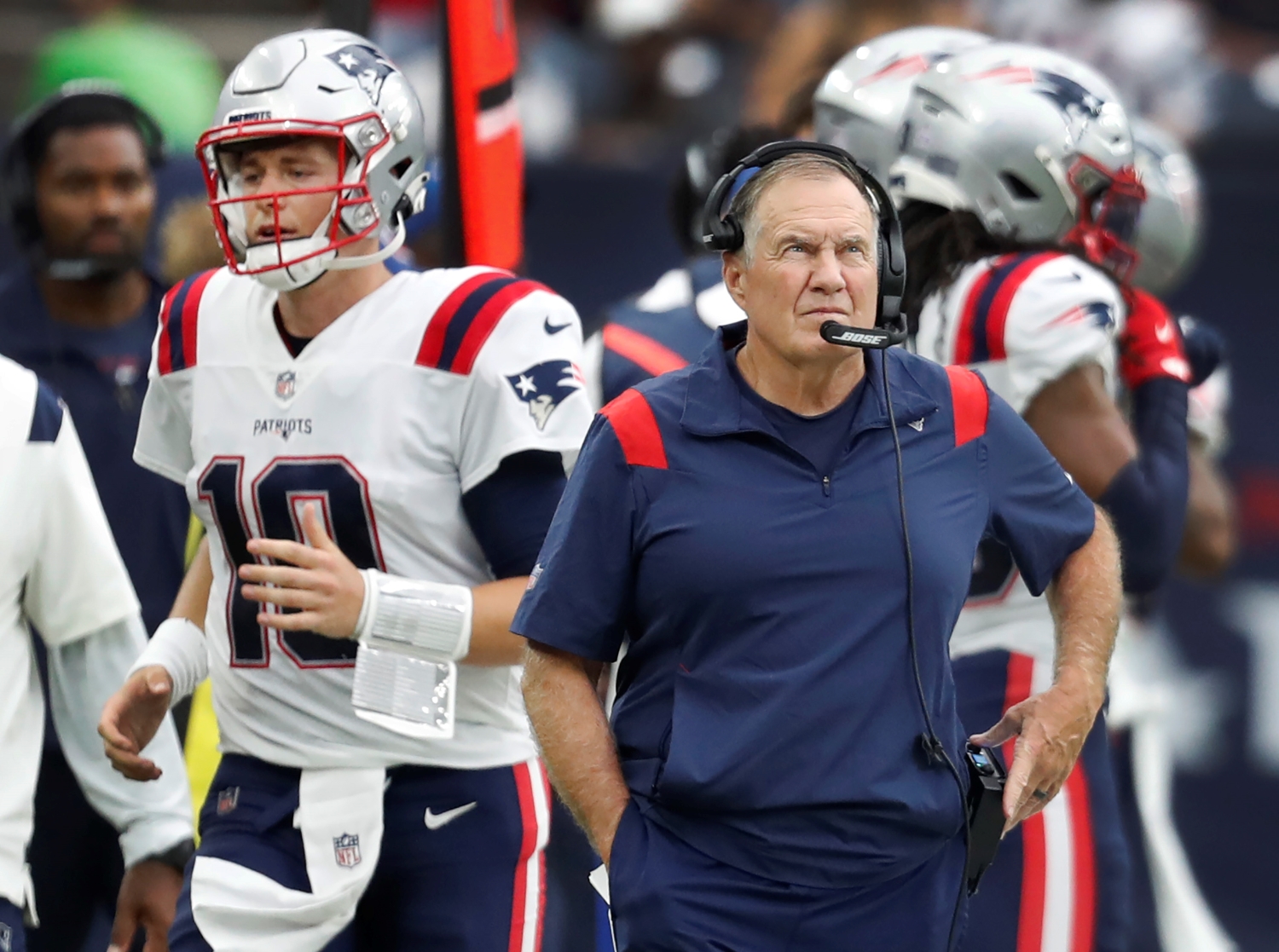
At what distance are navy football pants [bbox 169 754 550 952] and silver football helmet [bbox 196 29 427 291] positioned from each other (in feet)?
2.69

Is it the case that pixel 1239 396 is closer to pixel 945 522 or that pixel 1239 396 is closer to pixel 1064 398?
pixel 1064 398

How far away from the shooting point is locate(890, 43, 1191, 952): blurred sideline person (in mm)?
3713

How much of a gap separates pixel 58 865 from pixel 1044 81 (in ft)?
8.11

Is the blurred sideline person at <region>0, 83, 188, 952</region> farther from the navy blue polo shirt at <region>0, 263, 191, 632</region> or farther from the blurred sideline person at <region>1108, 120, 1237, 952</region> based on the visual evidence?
the blurred sideline person at <region>1108, 120, 1237, 952</region>

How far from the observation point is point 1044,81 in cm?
420

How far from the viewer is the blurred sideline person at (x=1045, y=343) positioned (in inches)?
146

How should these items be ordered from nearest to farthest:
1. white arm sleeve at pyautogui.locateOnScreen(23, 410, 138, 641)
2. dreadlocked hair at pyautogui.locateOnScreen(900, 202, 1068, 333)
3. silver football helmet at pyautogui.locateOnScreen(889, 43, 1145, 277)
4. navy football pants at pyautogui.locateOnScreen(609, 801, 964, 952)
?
navy football pants at pyautogui.locateOnScreen(609, 801, 964, 952) < white arm sleeve at pyautogui.locateOnScreen(23, 410, 138, 641) < dreadlocked hair at pyautogui.locateOnScreen(900, 202, 1068, 333) < silver football helmet at pyautogui.locateOnScreen(889, 43, 1145, 277)

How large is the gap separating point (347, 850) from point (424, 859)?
4.9 inches

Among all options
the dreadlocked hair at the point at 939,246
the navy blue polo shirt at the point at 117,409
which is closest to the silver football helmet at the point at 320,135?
the dreadlocked hair at the point at 939,246

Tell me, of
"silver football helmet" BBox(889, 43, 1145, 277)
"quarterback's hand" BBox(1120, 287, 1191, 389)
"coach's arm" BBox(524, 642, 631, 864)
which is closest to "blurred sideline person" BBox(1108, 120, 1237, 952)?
"quarterback's hand" BBox(1120, 287, 1191, 389)

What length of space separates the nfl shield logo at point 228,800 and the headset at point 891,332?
3.86 feet

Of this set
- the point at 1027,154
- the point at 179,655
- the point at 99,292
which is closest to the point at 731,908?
the point at 179,655

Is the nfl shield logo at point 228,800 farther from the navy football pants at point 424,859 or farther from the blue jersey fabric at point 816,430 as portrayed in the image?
the blue jersey fabric at point 816,430

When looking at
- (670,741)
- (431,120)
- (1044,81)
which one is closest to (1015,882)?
(670,741)
